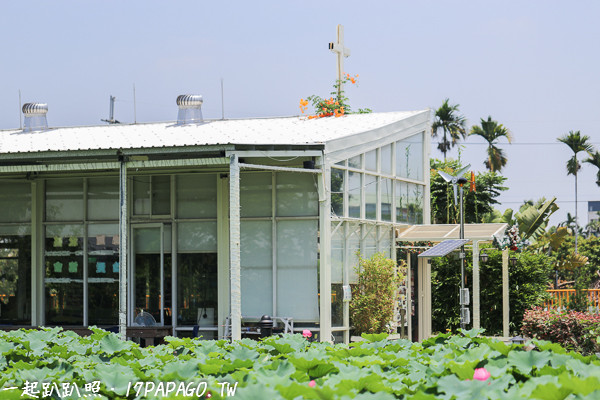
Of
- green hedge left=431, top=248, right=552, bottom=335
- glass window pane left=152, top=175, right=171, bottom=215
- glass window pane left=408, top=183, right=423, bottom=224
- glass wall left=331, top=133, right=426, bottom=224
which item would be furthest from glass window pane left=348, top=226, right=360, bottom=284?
green hedge left=431, top=248, right=552, bottom=335

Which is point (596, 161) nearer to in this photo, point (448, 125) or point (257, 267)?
point (448, 125)

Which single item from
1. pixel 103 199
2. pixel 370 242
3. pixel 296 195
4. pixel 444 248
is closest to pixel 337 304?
pixel 370 242

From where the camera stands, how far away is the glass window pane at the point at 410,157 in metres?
18.7

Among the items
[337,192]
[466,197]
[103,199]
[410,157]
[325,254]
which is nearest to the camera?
[325,254]

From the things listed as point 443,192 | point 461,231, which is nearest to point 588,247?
point 443,192

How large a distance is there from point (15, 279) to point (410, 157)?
866 centimetres

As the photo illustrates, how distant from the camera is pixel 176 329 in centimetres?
1680

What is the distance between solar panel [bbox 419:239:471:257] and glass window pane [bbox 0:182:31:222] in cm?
801

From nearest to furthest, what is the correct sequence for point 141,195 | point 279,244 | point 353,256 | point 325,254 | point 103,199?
point 325,254, point 279,244, point 353,256, point 141,195, point 103,199

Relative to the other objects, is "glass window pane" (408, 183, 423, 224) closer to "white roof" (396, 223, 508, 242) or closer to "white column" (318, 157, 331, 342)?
"white roof" (396, 223, 508, 242)

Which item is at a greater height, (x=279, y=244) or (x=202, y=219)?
(x=202, y=219)

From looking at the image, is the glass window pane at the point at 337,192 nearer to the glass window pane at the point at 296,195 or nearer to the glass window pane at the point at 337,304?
the glass window pane at the point at 296,195

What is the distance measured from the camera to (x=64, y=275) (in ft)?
59.0

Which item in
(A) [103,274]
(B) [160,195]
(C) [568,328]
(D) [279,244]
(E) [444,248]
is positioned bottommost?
(C) [568,328]
